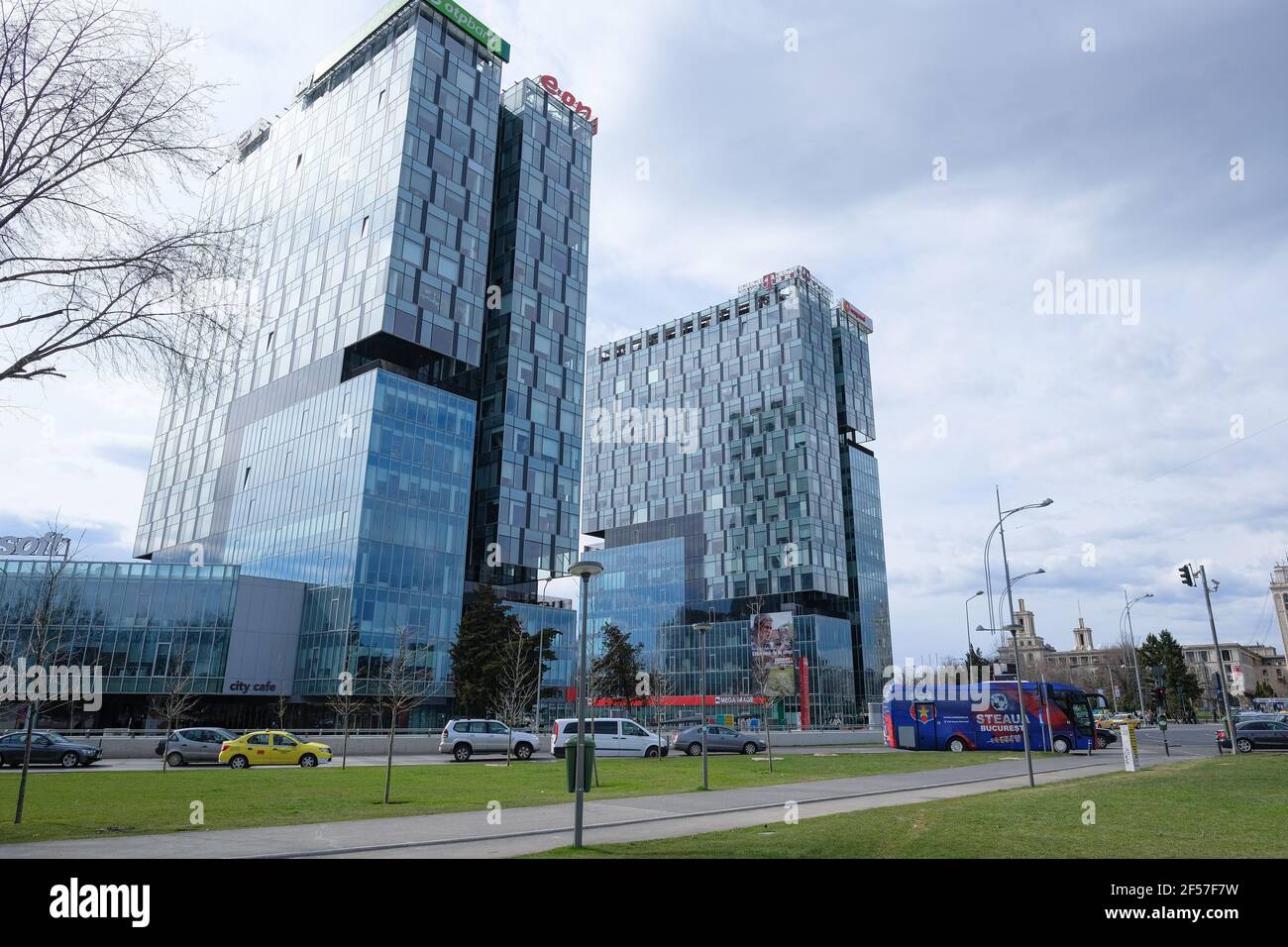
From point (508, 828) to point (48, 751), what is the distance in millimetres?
28087

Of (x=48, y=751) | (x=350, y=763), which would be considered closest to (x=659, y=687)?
(x=350, y=763)

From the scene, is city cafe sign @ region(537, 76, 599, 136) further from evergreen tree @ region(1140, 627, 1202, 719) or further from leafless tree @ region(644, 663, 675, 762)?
evergreen tree @ region(1140, 627, 1202, 719)

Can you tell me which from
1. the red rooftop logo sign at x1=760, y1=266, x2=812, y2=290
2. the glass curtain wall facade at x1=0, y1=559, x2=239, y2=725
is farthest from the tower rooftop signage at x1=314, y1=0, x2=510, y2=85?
the glass curtain wall facade at x1=0, y1=559, x2=239, y2=725

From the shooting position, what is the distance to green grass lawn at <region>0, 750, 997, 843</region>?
14219mm

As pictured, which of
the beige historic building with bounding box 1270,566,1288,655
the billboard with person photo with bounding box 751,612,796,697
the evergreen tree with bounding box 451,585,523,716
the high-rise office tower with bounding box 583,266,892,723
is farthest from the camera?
the beige historic building with bounding box 1270,566,1288,655

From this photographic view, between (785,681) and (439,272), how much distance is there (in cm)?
5044

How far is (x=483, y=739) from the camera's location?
38.2 m

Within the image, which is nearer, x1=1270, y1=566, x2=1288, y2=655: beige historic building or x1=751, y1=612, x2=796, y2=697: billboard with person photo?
x1=751, y1=612, x2=796, y2=697: billboard with person photo

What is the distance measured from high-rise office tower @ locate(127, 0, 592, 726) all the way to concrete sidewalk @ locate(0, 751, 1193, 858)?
163 feet

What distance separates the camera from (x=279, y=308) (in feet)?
269

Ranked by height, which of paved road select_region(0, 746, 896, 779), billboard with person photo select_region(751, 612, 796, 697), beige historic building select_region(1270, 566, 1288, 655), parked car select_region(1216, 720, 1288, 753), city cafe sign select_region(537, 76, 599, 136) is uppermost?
city cafe sign select_region(537, 76, 599, 136)

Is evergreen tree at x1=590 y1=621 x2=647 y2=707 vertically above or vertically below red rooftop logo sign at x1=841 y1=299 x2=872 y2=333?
below

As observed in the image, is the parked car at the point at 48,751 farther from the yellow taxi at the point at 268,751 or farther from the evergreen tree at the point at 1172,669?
the evergreen tree at the point at 1172,669
